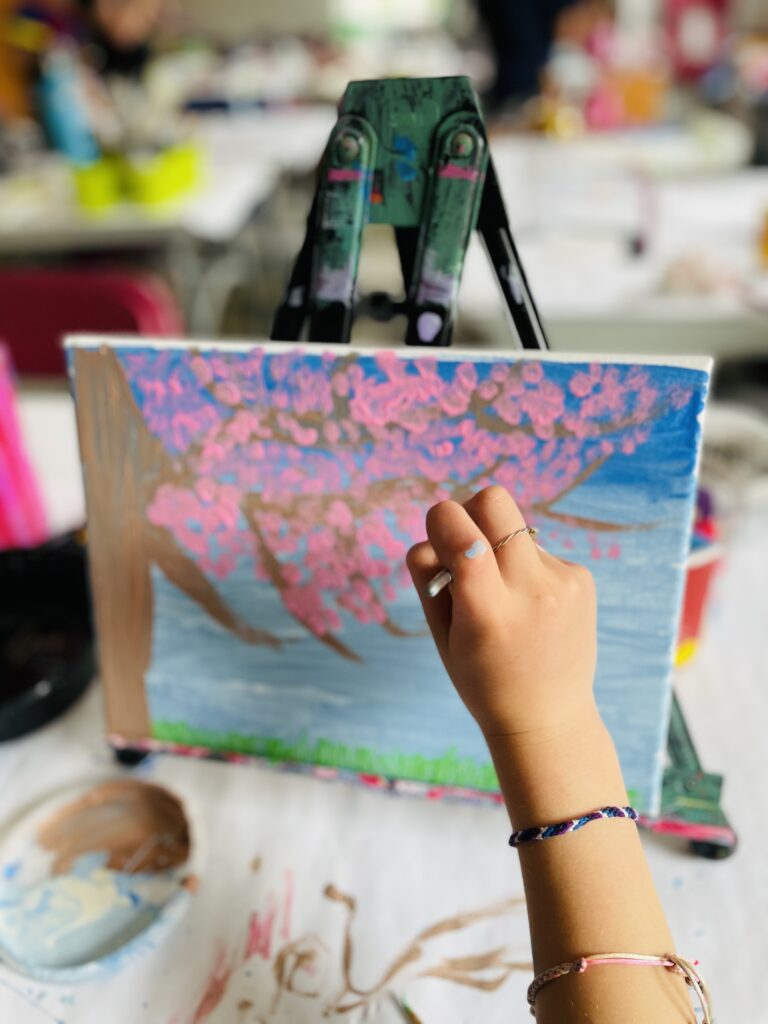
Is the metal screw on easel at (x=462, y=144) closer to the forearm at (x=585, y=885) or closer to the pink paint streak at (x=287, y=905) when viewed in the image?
the forearm at (x=585, y=885)

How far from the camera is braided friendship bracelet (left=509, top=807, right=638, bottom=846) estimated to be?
15.1 inches

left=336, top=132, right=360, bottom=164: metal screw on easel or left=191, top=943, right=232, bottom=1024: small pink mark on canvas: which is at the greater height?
left=336, top=132, right=360, bottom=164: metal screw on easel

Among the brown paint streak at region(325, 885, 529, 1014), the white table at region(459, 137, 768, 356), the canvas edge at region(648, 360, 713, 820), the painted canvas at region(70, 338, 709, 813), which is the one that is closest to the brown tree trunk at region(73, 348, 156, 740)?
the painted canvas at region(70, 338, 709, 813)

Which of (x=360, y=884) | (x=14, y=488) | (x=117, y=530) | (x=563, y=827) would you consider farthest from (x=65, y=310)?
(x=563, y=827)

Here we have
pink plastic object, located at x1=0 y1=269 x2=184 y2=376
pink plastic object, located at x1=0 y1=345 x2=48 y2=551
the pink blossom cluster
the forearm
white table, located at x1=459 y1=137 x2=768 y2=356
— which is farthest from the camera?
white table, located at x1=459 y1=137 x2=768 y2=356

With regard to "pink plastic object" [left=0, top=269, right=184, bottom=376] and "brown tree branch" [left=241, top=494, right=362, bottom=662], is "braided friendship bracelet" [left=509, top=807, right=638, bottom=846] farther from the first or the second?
"pink plastic object" [left=0, top=269, right=184, bottom=376]

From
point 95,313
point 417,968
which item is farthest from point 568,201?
point 417,968

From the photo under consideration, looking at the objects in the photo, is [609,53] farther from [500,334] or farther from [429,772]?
[429,772]

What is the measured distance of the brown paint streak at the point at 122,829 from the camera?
1.76 ft

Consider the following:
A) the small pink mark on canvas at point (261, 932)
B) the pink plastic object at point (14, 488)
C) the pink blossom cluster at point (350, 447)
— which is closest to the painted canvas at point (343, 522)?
the pink blossom cluster at point (350, 447)

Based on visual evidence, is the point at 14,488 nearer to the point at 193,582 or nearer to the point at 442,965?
the point at 193,582

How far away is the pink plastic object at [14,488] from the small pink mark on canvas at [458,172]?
0.47 m

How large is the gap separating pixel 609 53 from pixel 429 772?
273 centimetres

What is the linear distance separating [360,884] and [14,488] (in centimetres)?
49
